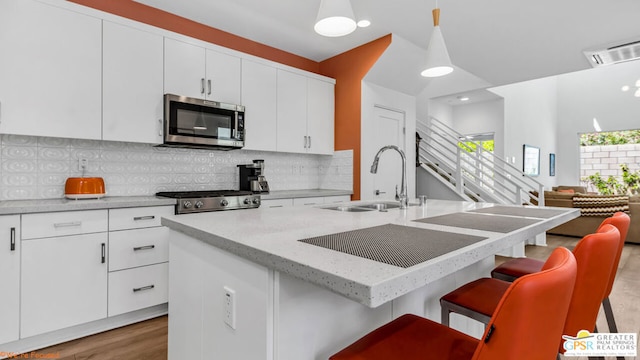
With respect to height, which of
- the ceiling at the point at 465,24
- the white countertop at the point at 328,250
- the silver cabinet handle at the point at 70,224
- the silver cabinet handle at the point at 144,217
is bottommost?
the silver cabinet handle at the point at 70,224

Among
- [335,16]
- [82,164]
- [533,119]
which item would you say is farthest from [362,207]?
[533,119]

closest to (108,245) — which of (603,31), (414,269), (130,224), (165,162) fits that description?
(130,224)

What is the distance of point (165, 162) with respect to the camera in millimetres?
3061

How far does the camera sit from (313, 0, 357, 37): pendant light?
5.24ft

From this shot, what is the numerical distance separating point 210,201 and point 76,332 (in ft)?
4.11

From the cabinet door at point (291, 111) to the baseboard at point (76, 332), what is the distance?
6.57ft

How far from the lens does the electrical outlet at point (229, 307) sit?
1.02m

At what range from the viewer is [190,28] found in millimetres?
3197

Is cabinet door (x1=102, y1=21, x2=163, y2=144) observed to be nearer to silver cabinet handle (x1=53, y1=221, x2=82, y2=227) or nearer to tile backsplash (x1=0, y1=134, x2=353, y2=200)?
tile backsplash (x1=0, y1=134, x2=353, y2=200)

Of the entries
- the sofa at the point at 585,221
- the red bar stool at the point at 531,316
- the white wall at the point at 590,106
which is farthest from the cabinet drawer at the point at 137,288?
the white wall at the point at 590,106

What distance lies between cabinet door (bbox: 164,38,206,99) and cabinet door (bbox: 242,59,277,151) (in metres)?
0.46

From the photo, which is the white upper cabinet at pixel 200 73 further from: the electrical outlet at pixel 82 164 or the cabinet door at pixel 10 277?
the cabinet door at pixel 10 277

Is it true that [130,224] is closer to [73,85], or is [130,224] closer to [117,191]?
[117,191]

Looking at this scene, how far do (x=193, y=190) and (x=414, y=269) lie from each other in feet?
9.58
